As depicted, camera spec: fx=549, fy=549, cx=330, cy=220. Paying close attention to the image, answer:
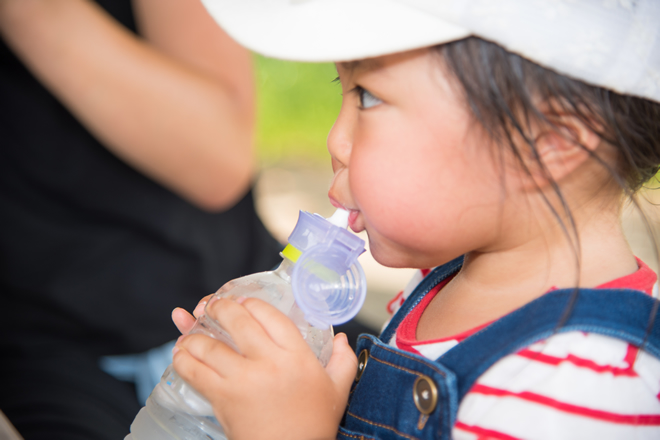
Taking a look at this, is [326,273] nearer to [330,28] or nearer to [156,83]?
[330,28]

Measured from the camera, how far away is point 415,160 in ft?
1.97

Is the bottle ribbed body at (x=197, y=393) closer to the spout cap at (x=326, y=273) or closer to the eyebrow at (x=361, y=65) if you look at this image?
the spout cap at (x=326, y=273)

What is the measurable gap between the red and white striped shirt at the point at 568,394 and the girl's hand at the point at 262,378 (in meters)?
0.16

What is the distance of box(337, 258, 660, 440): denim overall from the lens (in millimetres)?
567

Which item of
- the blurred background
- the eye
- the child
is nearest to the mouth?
the child

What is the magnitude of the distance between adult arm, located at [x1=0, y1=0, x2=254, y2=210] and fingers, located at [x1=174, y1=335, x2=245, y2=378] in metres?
0.52

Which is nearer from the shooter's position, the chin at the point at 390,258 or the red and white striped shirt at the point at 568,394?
the red and white striped shirt at the point at 568,394

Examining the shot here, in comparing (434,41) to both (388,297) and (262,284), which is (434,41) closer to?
(262,284)

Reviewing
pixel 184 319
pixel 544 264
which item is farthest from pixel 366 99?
pixel 184 319

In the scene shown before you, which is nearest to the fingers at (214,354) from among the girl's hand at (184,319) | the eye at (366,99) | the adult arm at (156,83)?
the girl's hand at (184,319)

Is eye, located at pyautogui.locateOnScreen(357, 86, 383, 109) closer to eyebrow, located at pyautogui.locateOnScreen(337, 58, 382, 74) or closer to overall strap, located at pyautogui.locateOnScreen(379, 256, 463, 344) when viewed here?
eyebrow, located at pyautogui.locateOnScreen(337, 58, 382, 74)

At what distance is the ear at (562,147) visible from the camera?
1.85 ft

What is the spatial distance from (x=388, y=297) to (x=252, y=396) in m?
1.58

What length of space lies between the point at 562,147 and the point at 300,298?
32cm
